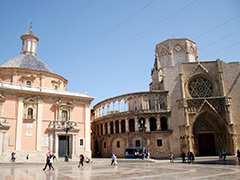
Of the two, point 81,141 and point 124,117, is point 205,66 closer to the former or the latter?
point 124,117

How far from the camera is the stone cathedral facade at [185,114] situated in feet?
113

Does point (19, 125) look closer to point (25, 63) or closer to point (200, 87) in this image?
point (25, 63)

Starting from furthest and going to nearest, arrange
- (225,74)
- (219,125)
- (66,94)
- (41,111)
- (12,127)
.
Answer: (225,74), (219,125), (66,94), (41,111), (12,127)

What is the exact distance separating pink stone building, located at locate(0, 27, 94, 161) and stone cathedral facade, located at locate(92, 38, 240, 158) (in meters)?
10.7

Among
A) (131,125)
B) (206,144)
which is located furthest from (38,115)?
(206,144)

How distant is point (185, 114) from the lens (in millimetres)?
34844

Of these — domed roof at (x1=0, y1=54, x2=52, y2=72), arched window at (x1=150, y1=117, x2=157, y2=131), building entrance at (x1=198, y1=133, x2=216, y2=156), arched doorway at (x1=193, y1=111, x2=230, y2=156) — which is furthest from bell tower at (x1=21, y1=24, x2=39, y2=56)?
building entrance at (x1=198, y1=133, x2=216, y2=156)

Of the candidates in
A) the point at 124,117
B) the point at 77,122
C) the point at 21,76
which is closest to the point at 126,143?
the point at 124,117

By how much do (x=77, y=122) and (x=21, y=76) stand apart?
9.46 m

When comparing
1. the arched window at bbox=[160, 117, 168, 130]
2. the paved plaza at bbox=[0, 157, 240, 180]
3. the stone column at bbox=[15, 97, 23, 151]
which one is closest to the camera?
the paved plaza at bbox=[0, 157, 240, 180]

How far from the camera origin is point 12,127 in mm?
24547

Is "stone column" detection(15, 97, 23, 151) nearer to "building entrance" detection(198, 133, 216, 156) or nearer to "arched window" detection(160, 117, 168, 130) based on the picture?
"arched window" detection(160, 117, 168, 130)

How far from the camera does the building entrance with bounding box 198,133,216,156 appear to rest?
35422 millimetres

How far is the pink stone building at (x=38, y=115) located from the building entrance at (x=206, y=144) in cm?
1829
